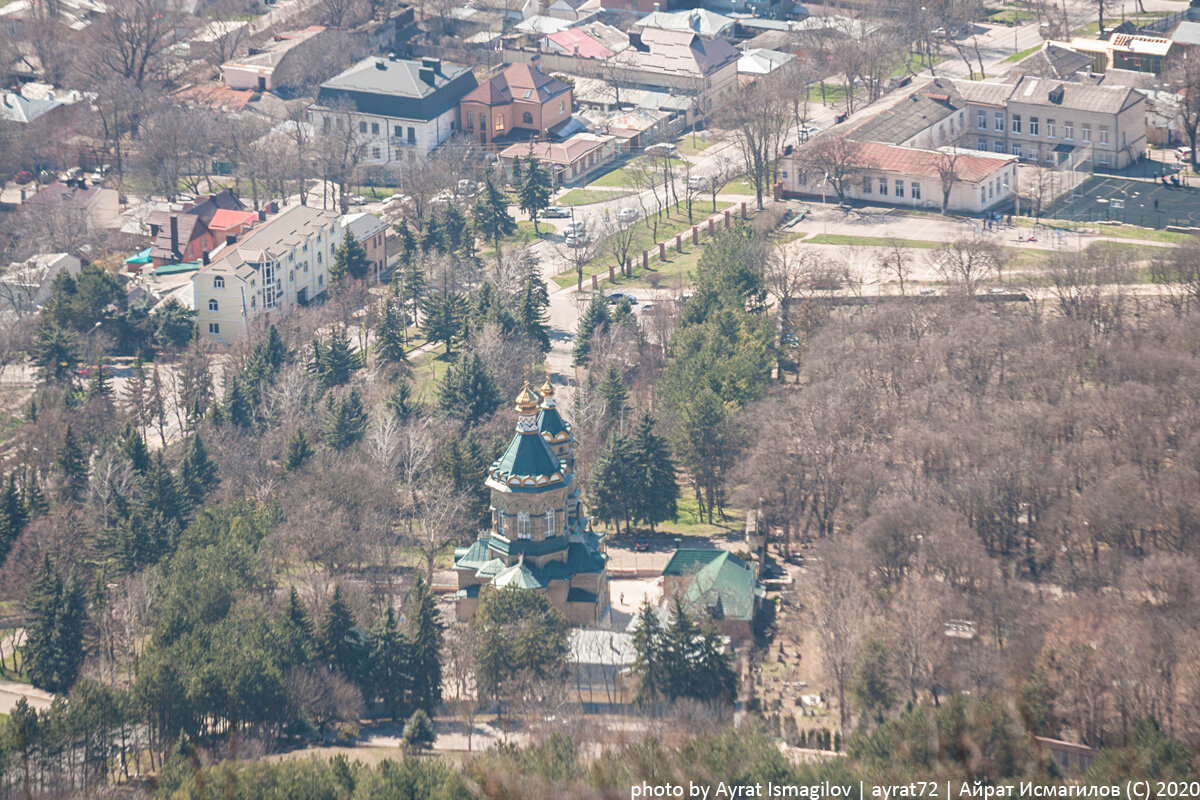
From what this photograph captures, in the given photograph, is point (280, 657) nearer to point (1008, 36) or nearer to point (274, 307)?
point (274, 307)

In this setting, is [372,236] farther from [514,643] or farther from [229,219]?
[514,643]

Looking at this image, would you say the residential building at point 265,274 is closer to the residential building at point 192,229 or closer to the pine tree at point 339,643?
the residential building at point 192,229

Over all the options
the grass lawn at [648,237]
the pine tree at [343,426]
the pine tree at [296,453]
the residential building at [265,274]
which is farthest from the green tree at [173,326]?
the pine tree at [296,453]

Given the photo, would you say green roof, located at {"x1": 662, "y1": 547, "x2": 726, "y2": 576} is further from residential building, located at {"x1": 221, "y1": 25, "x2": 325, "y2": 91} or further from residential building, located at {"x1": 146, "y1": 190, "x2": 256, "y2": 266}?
residential building, located at {"x1": 221, "y1": 25, "x2": 325, "y2": 91}

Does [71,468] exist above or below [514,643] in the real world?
below

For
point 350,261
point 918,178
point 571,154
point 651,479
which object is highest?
point 651,479

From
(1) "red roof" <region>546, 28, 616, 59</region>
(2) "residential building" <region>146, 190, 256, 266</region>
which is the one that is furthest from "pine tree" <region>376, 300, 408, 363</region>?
(1) "red roof" <region>546, 28, 616, 59</region>

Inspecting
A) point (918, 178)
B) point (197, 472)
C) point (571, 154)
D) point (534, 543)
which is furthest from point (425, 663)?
point (571, 154)
